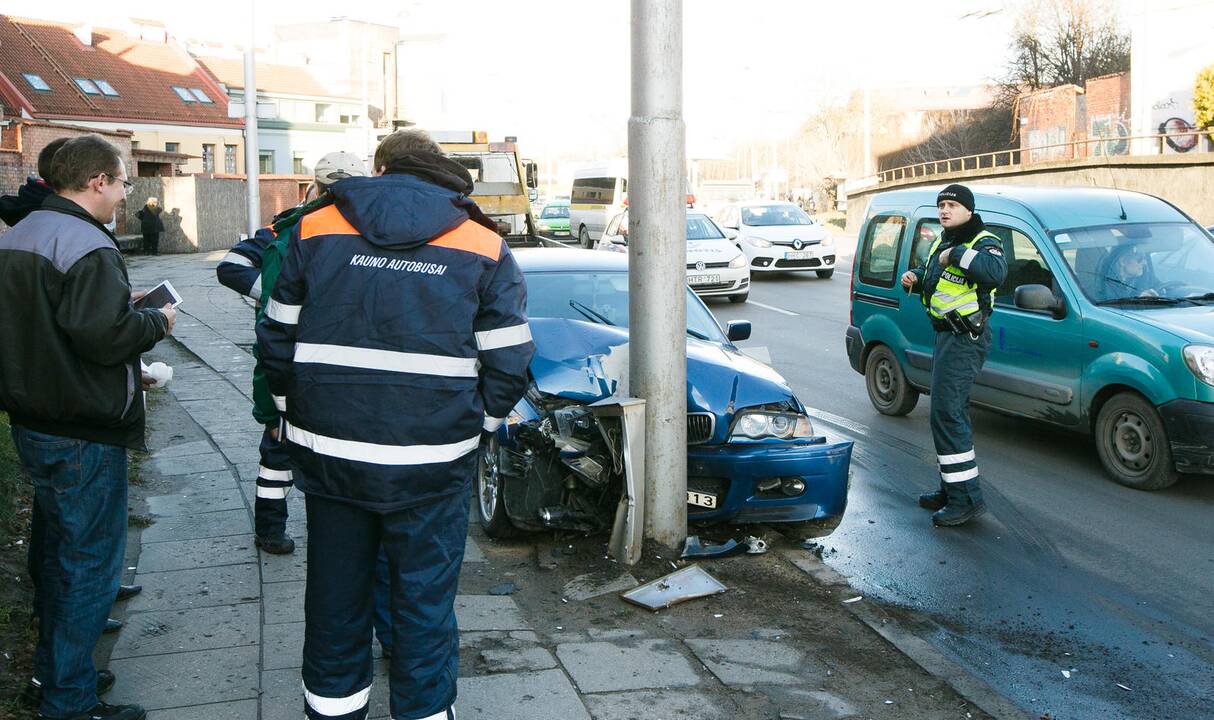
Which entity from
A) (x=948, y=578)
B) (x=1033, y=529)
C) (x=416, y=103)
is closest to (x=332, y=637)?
(x=948, y=578)

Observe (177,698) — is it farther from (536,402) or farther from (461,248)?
(536,402)

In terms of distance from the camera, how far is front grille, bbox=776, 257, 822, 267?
22.4 metres

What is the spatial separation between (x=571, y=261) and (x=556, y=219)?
37684 mm

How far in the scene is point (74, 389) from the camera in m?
3.59

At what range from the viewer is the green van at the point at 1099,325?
708cm

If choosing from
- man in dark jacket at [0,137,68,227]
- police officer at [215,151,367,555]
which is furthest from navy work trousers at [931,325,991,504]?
man in dark jacket at [0,137,68,227]

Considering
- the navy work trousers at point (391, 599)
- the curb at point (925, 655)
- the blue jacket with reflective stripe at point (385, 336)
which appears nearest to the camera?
the blue jacket with reflective stripe at point (385, 336)

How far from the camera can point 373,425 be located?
306 cm

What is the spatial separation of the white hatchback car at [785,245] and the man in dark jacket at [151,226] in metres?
16.3

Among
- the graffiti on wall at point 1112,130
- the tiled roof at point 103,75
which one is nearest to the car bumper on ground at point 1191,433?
the graffiti on wall at point 1112,130

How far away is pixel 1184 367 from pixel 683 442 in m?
3.41

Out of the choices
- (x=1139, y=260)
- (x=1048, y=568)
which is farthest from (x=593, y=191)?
(x=1048, y=568)

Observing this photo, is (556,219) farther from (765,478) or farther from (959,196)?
(765,478)

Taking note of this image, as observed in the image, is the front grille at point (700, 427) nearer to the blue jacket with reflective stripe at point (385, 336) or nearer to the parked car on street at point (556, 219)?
the blue jacket with reflective stripe at point (385, 336)
